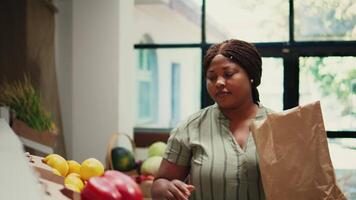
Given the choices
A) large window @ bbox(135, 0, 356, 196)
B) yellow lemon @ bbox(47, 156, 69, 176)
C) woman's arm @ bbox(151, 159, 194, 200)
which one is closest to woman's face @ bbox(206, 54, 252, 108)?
woman's arm @ bbox(151, 159, 194, 200)

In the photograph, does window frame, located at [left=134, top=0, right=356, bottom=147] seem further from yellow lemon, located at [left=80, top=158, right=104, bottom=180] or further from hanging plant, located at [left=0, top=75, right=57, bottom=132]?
yellow lemon, located at [left=80, top=158, right=104, bottom=180]

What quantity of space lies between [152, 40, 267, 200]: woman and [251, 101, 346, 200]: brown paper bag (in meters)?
0.09

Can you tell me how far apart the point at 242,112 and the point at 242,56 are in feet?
0.64

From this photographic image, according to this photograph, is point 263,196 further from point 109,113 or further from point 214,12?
point 214,12

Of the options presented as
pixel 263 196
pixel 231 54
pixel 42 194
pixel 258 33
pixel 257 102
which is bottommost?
pixel 263 196

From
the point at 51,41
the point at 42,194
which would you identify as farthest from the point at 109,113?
the point at 42,194

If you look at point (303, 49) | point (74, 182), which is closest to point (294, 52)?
point (303, 49)

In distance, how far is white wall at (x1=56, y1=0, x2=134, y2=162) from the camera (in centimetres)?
355

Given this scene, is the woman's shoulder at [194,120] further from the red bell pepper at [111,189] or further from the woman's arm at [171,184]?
the red bell pepper at [111,189]

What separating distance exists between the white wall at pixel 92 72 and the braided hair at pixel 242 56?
83.5 inches

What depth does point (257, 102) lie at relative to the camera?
1.58 metres

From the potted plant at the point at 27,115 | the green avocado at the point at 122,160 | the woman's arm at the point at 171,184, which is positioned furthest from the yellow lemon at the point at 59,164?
the green avocado at the point at 122,160

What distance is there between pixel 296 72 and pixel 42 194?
9.79 feet

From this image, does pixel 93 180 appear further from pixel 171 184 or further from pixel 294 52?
pixel 294 52
